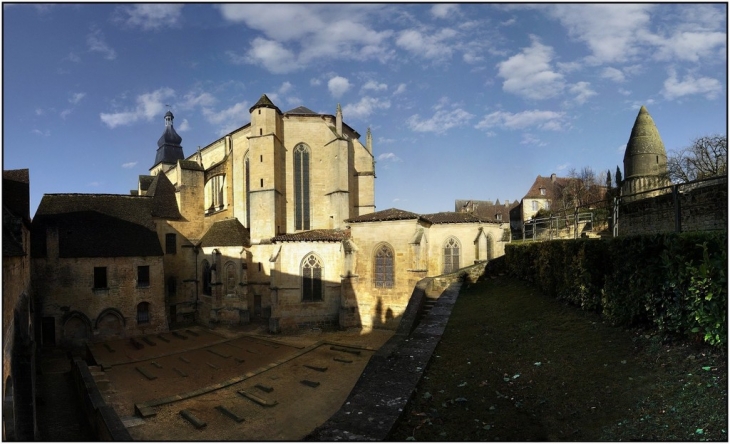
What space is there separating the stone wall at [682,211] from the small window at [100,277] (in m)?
26.4

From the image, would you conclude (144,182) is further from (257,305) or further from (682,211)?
(682,211)

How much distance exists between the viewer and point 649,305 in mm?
6109

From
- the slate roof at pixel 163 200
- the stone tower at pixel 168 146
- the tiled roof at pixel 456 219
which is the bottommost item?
the tiled roof at pixel 456 219

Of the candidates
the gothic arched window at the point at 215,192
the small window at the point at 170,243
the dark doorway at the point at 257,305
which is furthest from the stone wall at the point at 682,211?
the gothic arched window at the point at 215,192

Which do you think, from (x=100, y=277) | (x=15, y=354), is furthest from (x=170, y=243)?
(x=15, y=354)

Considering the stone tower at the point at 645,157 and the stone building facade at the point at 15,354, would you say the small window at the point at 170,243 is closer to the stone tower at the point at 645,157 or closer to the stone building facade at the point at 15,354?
the stone building facade at the point at 15,354

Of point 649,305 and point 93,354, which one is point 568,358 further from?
point 93,354

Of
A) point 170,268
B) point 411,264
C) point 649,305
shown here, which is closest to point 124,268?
point 170,268

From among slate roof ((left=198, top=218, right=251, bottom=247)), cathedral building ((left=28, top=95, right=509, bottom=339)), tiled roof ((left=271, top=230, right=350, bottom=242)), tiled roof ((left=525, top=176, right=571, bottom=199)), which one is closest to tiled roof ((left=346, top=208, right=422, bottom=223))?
cathedral building ((left=28, top=95, right=509, bottom=339))

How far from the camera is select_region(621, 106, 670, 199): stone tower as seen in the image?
26188 millimetres

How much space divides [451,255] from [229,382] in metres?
15.4

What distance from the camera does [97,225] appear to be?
24219 mm

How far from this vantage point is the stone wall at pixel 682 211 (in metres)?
8.94

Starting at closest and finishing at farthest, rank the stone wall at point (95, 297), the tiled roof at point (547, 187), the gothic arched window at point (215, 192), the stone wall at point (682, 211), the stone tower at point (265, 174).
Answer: the stone wall at point (682, 211) < the stone wall at point (95, 297) < the stone tower at point (265, 174) < the gothic arched window at point (215, 192) < the tiled roof at point (547, 187)
